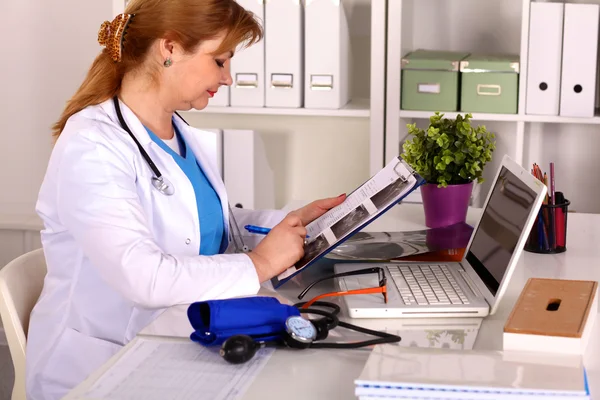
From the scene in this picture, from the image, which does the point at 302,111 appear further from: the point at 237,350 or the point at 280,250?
the point at 237,350

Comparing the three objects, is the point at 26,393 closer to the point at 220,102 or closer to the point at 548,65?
the point at 220,102

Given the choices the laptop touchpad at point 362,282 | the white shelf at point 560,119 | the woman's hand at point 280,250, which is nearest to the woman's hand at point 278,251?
the woman's hand at point 280,250

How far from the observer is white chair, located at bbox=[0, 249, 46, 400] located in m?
1.65

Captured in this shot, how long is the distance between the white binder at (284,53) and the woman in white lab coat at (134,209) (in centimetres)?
92

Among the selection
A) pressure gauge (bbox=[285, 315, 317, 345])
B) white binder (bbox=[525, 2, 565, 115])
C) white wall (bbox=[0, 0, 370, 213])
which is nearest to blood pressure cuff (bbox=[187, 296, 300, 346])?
pressure gauge (bbox=[285, 315, 317, 345])

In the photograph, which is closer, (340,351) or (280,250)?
(340,351)

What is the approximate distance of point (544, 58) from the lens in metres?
2.69

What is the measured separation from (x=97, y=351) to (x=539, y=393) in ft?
2.94

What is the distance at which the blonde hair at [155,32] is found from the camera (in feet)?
5.50

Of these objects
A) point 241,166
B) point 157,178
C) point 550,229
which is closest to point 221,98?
point 241,166

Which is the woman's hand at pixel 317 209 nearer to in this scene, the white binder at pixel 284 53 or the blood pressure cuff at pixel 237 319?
the blood pressure cuff at pixel 237 319

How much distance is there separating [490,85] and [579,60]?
28 centimetres

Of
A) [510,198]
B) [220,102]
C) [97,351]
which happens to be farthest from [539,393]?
[220,102]

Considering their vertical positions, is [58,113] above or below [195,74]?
below
